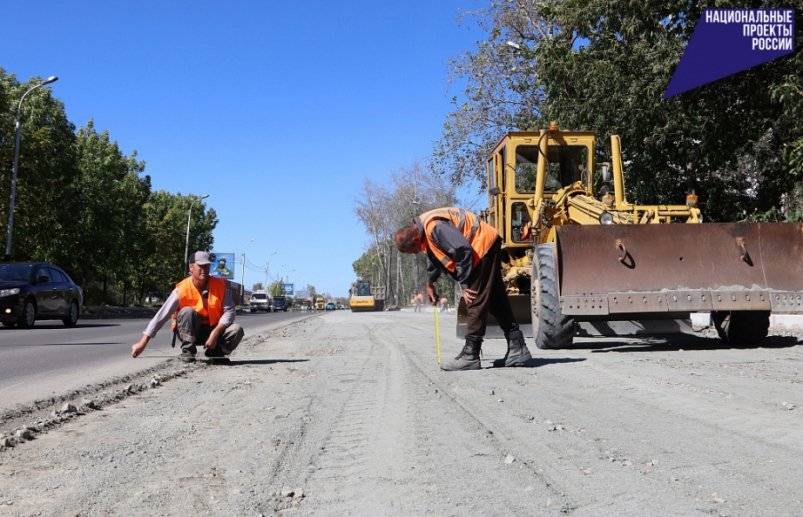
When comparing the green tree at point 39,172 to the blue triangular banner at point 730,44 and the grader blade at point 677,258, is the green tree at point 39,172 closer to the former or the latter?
the blue triangular banner at point 730,44

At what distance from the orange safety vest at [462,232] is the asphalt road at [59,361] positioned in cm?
376

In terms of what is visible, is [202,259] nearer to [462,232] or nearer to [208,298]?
[208,298]

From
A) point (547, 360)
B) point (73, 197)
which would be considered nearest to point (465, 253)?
point (547, 360)

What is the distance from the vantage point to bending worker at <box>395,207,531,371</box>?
7328mm

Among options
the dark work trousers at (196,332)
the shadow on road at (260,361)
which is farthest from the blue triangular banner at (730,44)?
the dark work trousers at (196,332)

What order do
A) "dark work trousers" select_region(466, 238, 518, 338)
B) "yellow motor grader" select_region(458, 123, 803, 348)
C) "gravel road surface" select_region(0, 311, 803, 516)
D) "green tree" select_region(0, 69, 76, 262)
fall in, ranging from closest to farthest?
"gravel road surface" select_region(0, 311, 803, 516)
"dark work trousers" select_region(466, 238, 518, 338)
"yellow motor grader" select_region(458, 123, 803, 348)
"green tree" select_region(0, 69, 76, 262)

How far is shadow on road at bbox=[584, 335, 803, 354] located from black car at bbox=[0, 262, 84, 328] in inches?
538

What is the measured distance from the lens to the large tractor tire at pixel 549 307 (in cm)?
953

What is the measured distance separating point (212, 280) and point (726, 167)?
46.6ft

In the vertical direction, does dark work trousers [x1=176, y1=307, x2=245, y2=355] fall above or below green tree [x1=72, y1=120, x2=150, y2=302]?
below

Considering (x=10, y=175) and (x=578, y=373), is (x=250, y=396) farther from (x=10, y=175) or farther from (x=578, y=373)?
(x=10, y=175)

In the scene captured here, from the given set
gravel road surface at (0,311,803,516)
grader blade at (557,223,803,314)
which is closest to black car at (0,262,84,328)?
gravel road surface at (0,311,803,516)

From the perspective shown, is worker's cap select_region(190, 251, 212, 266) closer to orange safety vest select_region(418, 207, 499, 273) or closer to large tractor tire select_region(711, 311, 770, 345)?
orange safety vest select_region(418, 207, 499, 273)

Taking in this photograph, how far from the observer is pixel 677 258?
959 centimetres
